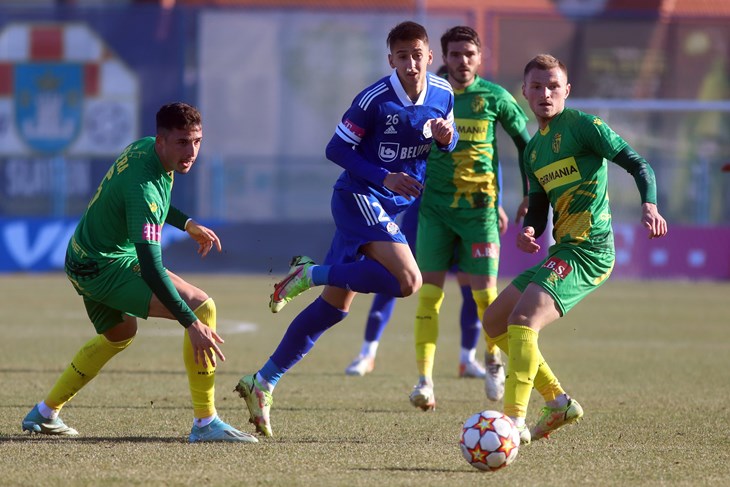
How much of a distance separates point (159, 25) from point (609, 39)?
8694 millimetres

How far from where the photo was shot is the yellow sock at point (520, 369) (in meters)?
5.72

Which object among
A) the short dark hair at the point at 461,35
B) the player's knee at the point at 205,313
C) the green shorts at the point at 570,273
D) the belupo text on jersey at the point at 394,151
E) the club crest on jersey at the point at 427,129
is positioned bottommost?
the player's knee at the point at 205,313

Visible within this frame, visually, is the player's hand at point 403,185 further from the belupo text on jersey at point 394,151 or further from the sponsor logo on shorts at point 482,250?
the sponsor logo on shorts at point 482,250

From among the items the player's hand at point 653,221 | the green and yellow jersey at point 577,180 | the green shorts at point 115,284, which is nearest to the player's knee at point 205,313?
the green shorts at point 115,284

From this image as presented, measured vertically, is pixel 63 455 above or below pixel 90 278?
below

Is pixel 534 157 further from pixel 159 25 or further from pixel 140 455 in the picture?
pixel 159 25

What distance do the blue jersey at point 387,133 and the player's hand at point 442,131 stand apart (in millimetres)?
140

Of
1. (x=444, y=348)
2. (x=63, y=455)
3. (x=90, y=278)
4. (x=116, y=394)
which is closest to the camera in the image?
(x=63, y=455)

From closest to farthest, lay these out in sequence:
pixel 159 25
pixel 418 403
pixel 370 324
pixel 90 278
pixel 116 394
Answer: pixel 90 278, pixel 418 403, pixel 116 394, pixel 370 324, pixel 159 25

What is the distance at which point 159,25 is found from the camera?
22578 mm

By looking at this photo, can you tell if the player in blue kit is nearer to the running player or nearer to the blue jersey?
the blue jersey

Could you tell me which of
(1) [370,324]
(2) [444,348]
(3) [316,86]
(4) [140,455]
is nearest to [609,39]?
(3) [316,86]

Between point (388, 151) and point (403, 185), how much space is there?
0.45 metres

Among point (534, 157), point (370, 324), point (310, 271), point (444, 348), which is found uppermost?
point (534, 157)
